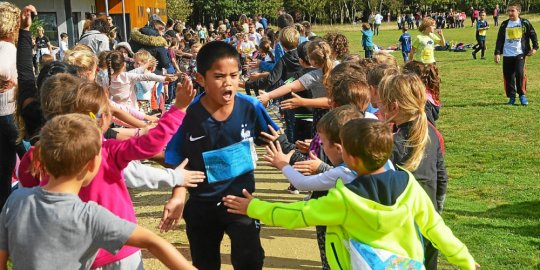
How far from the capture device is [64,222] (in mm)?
2477

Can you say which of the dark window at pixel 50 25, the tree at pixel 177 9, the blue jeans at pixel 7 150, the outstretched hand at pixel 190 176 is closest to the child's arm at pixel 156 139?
the outstretched hand at pixel 190 176

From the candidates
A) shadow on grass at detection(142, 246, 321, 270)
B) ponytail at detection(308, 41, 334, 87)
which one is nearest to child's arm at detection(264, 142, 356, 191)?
shadow on grass at detection(142, 246, 321, 270)

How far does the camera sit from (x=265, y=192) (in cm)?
745

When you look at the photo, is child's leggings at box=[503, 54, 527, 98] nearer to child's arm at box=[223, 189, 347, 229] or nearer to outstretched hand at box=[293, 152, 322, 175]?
→ outstretched hand at box=[293, 152, 322, 175]

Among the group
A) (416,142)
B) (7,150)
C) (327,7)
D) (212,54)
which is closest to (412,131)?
(416,142)

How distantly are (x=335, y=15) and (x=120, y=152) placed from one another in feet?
281

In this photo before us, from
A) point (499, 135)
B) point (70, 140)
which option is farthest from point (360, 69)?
point (499, 135)

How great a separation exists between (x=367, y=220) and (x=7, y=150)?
4.02 m

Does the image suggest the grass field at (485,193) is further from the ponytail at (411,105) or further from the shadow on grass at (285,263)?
the ponytail at (411,105)

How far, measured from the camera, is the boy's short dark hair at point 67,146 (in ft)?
8.16

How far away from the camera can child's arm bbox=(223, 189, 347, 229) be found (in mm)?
2744

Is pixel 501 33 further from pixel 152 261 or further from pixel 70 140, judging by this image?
pixel 70 140

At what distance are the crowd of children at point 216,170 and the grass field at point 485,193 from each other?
1.39m

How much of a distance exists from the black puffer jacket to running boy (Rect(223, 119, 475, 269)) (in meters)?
10.6
